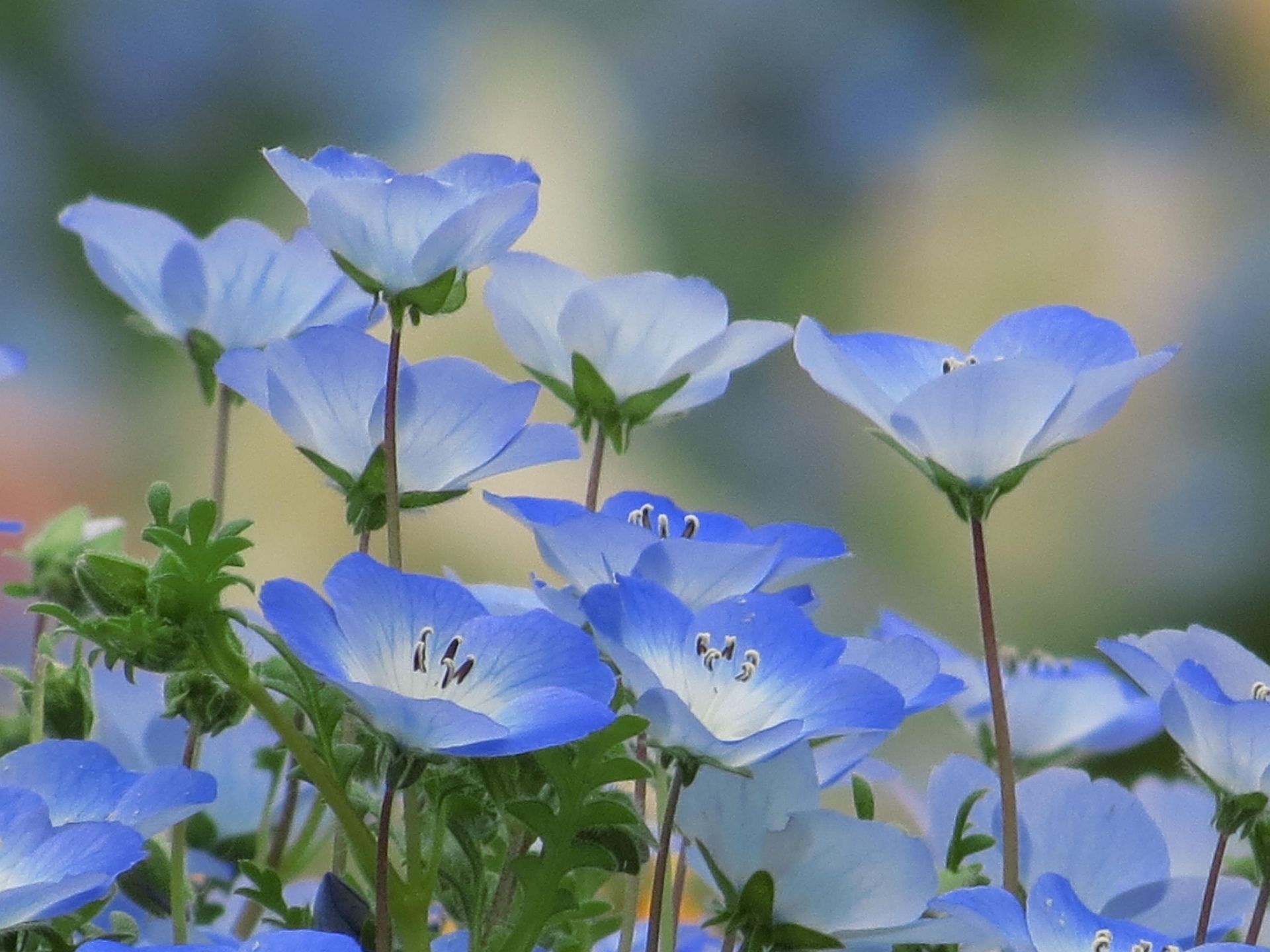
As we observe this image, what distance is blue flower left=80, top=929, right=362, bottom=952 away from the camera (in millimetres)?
219

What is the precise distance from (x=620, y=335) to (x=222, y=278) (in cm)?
11

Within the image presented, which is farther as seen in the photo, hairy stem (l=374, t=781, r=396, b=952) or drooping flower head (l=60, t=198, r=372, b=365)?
drooping flower head (l=60, t=198, r=372, b=365)

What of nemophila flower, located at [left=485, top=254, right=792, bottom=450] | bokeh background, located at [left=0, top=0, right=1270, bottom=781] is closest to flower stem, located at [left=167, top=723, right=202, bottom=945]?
nemophila flower, located at [left=485, top=254, right=792, bottom=450]

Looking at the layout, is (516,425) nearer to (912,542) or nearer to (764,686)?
(764,686)

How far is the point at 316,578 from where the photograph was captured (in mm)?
2262

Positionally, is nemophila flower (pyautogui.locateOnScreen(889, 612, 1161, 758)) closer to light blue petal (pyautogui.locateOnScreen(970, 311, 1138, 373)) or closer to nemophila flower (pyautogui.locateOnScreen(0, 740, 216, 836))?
light blue petal (pyautogui.locateOnScreen(970, 311, 1138, 373))

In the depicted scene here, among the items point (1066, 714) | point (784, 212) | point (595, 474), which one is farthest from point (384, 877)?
point (784, 212)

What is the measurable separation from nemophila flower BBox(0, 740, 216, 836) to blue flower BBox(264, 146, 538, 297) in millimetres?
94

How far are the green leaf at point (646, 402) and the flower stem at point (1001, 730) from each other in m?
0.08

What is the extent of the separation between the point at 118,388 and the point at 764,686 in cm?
232

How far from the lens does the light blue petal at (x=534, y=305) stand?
1.12ft

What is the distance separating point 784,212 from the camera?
235 centimetres

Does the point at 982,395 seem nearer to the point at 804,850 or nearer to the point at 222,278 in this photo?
the point at 804,850

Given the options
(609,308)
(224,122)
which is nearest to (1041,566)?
(224,122)
